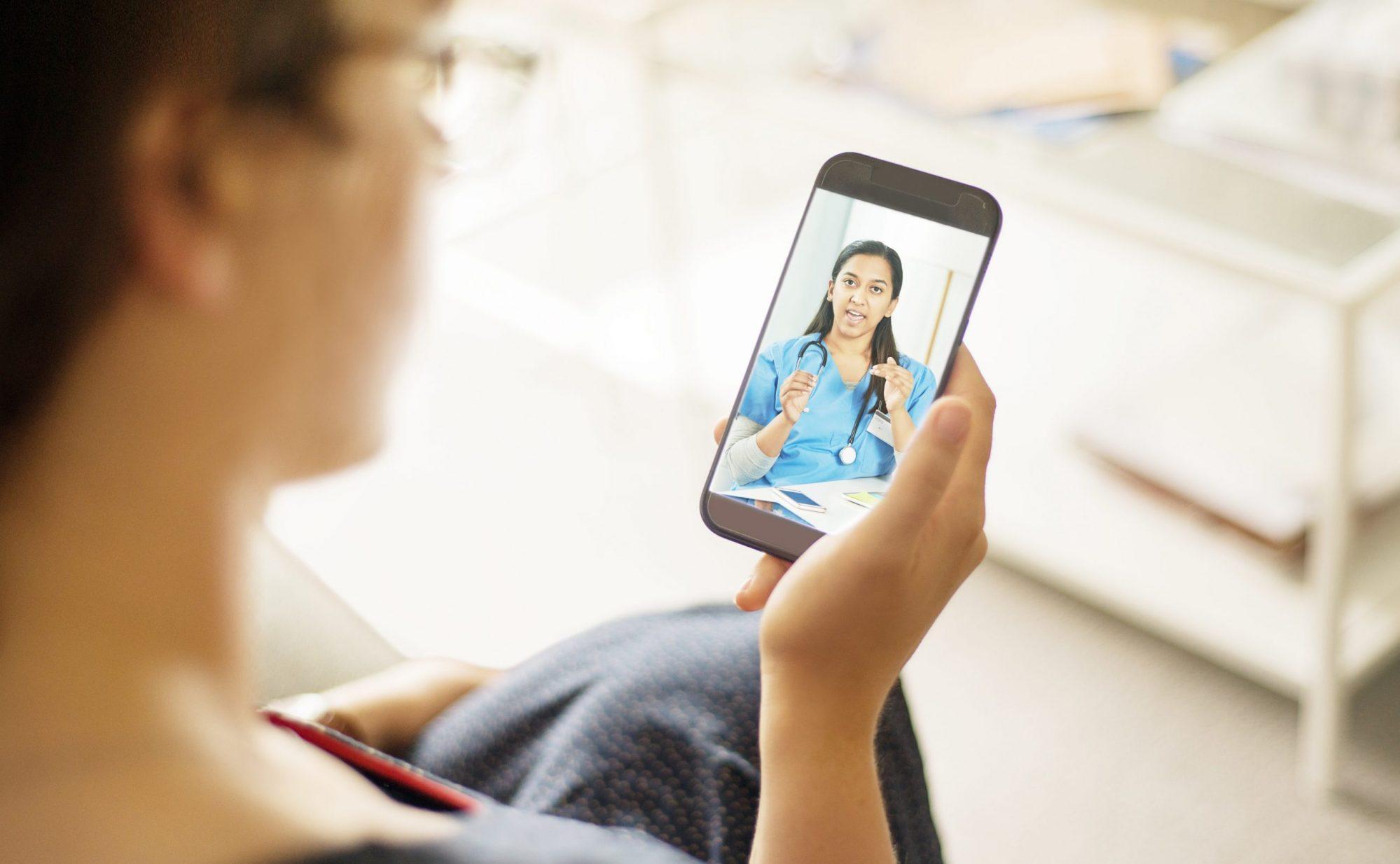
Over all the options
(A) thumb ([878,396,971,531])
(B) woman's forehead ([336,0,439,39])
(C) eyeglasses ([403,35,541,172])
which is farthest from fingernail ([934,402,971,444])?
(C) eyeglasses ([403,35,541,172])

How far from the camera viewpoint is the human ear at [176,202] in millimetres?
303

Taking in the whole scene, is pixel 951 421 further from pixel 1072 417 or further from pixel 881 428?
pixel 1072 417

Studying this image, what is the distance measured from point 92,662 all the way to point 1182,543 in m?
1.07

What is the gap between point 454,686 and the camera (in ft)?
2.69

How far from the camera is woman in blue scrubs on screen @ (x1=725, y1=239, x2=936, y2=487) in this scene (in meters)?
0.55

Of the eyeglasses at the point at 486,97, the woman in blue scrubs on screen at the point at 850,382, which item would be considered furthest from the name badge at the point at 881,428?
the eyeglasses at the point at 486,97

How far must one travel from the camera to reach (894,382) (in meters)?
0.55

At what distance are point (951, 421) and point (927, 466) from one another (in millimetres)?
20

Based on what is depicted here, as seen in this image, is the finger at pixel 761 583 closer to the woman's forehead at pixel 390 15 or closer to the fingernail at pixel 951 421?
the fingernail at pixel 951 421

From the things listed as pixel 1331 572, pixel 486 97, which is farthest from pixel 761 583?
pixel 486 97

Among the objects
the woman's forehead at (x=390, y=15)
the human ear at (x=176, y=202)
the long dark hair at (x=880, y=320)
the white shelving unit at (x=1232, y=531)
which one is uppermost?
the woman's forehead at (x=390, y=15)

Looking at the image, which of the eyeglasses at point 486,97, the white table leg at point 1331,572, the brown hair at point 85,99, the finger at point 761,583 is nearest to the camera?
the brown hair at point 85,99

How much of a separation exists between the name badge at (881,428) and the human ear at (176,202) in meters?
0.30

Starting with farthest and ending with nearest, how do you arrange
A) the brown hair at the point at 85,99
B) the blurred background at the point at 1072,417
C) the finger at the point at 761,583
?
the blurred background at the point at 1072,417 → the finger at the point at 761,583 → the brown hair at the point at 85,99
